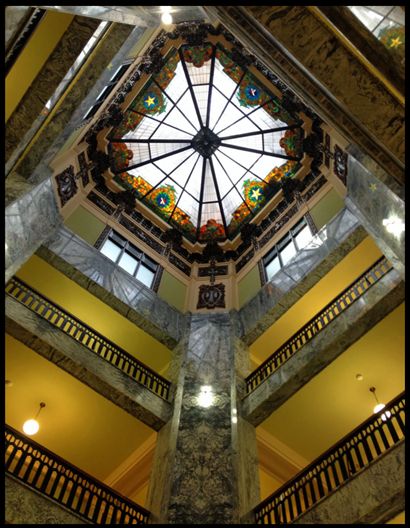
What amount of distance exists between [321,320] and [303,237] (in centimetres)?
351

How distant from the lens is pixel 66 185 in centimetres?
1233

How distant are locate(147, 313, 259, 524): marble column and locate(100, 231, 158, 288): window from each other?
112 inches

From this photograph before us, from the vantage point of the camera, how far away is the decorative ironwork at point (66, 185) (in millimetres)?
11881

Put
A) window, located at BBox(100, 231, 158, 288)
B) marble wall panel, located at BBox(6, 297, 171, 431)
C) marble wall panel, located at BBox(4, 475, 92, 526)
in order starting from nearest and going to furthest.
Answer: marble wall panel, located at BBox(4, 475, 92, 526) → marble wall panel, located at BBox(6, 297, 171, 431) → window, located at BBox(100, 231, 158, 288)

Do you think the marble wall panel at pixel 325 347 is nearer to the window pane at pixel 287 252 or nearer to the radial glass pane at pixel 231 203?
the window pane at pixel 287 252

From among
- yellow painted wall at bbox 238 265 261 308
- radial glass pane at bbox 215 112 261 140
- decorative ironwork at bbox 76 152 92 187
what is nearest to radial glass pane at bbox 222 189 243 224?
radial glass pane at bbox 215 112 261 140

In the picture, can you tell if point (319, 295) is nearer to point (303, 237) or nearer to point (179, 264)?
point (303, 237)

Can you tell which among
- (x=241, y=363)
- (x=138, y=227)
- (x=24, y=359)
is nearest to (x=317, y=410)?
(x=241, y=363)

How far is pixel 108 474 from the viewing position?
38.0 feet

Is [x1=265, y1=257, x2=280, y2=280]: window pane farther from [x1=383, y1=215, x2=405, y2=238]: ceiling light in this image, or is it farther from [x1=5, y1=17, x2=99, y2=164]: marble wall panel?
[x1=5, y1=17, x2=99, y2=164]: marble wall panel

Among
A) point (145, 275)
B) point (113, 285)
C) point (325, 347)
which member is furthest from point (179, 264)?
point (325, 347)

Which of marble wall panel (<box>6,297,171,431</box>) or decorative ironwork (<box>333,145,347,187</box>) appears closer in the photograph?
marble wall panel (<box>6,297,171,431</box>)

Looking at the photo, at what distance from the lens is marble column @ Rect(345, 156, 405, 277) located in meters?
8.03

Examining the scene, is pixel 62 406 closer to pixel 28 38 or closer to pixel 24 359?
pixel 24 359
